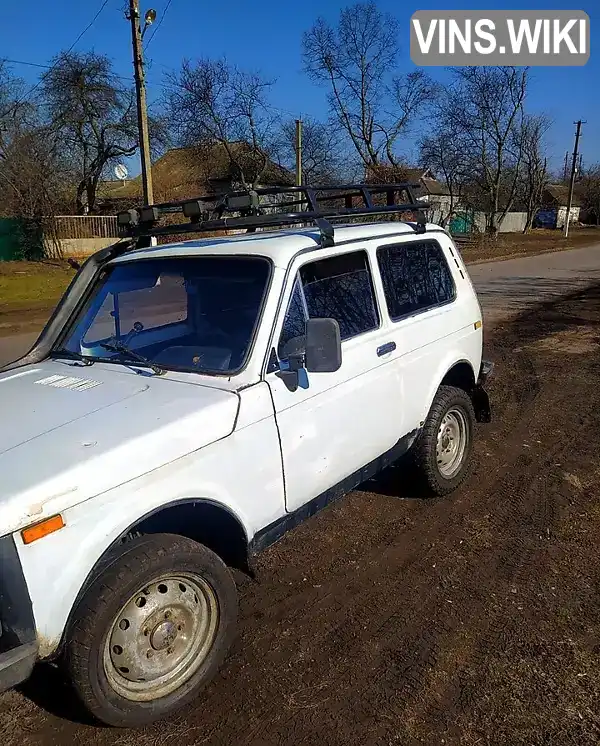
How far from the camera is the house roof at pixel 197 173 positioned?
131ft

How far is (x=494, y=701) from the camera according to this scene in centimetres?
272

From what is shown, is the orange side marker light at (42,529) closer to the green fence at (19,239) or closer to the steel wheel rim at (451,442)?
the steel wheel rim at (451,442)

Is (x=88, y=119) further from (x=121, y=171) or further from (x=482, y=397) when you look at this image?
(x=482, y=397)

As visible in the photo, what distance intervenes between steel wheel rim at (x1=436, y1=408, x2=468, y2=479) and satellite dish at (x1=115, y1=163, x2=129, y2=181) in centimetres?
3460

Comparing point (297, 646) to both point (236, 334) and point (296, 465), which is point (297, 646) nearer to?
point (296, 465)

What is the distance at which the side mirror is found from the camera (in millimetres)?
2951

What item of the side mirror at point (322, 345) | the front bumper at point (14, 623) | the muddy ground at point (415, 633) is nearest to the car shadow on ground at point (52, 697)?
the muddy ground at point (415, 633)

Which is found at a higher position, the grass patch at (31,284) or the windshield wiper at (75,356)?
the windshield wiper at (75,356)

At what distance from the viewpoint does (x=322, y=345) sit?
9.72 ft

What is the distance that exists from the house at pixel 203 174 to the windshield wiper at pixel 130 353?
34.5 metres

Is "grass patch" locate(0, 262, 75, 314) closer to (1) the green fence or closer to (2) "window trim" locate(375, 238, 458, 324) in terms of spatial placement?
(1) the green fence

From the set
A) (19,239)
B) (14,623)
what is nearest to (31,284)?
(19,239)

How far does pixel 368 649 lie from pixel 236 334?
67.8 inches

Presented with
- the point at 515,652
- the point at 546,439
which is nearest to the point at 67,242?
the point at 546,439
